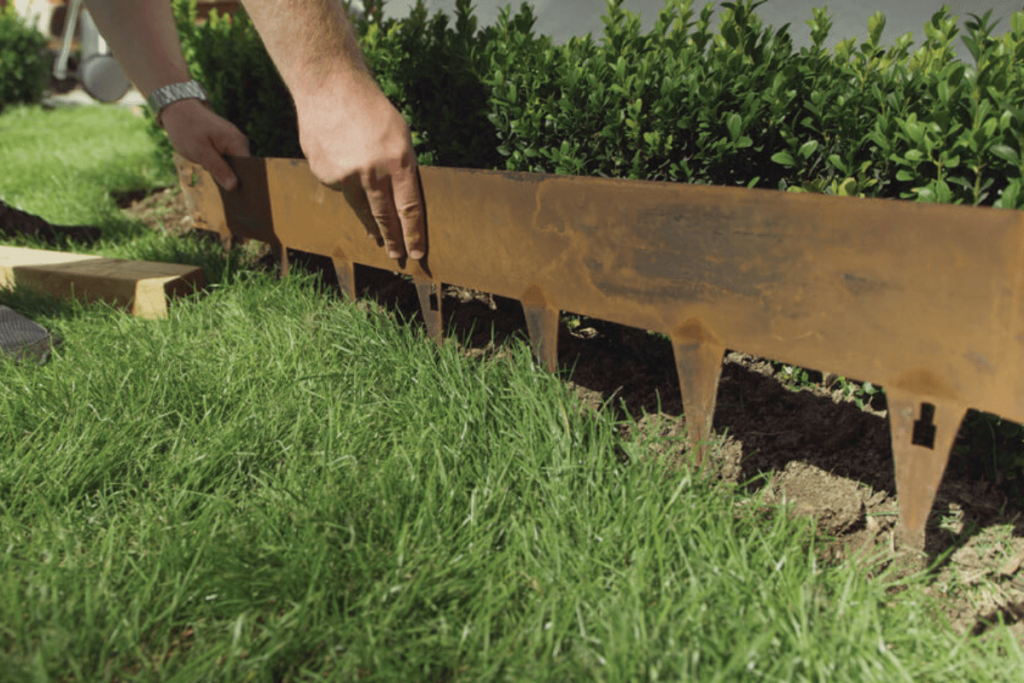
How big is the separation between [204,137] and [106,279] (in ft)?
2.45

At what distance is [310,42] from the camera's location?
1.98 meters

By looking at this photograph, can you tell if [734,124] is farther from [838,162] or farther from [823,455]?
[823,455]

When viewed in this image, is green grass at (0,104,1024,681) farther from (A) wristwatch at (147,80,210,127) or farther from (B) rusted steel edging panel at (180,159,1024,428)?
(A) wristwatch at (147,80,210,127)

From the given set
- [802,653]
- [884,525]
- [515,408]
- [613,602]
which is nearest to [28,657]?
[613,602]

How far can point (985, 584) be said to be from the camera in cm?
166

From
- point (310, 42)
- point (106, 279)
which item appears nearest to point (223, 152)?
point (106, 279)

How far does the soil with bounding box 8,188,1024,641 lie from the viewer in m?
1.67

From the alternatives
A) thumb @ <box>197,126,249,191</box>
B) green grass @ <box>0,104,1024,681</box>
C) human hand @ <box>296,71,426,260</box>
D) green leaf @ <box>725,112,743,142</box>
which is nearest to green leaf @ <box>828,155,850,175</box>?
green leaf @ <box>725,112,743,142</box>

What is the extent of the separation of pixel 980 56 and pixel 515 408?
1.41 meters

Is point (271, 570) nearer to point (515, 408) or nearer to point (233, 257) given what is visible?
point (515, 408)

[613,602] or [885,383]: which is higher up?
[885,383]

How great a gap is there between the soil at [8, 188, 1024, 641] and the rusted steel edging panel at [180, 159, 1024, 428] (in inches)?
11.9

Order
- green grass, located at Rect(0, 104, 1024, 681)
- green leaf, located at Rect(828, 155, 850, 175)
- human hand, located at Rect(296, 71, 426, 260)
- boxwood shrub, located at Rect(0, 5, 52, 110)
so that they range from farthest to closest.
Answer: boxwood shrub, located at Rect(0, 5, 52, 110), human hand, located at Rect(296, 71, 426, 260), green leaf, located at Rect(828, 155, 850, 175), green grass, located at Rect(0, 104, 1024, 681)

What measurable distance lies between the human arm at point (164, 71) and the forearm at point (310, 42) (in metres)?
1.29
